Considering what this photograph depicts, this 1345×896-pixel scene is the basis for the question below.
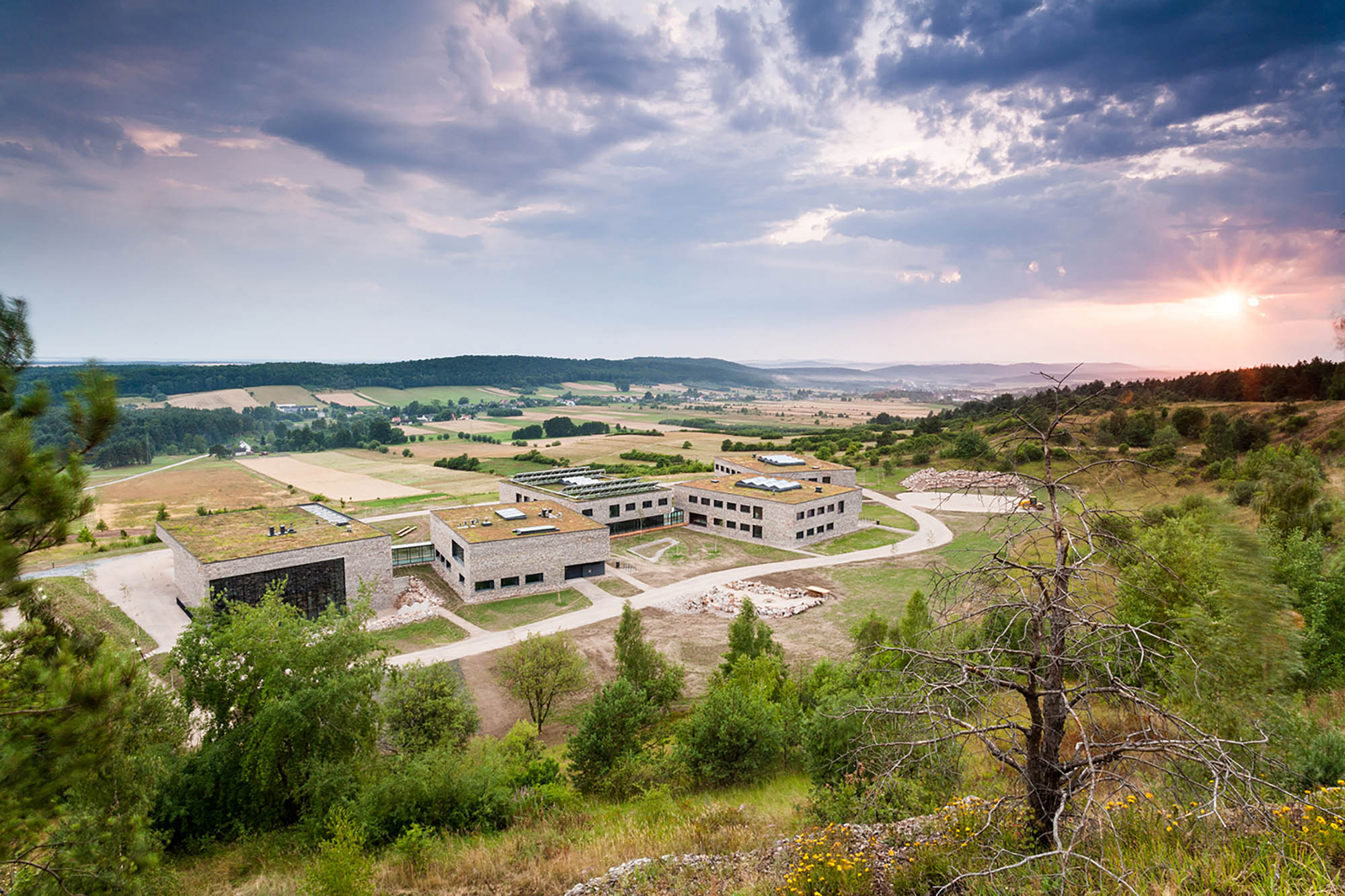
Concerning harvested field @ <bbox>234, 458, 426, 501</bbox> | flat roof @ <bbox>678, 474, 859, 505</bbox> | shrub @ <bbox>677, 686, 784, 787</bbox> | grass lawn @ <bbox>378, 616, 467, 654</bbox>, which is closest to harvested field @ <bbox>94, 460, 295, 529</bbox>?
harvested field @ <bbox>234, 458, 426, 501</bbox>

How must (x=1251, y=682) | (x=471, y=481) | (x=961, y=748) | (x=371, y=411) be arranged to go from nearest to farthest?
(x=961, y=748) < (x=1251, y=682) < (x=471, y=481) < (x=371, y=411)

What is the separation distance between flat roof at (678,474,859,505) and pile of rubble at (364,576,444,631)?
88.0 feet

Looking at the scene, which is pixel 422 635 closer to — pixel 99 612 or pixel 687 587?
pixel 687 587

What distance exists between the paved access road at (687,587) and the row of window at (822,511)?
4.75m

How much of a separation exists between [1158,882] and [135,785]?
59.1 feet

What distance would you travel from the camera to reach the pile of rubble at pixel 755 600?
Result: 3694 centimetres

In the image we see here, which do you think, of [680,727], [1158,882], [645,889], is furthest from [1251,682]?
[645,889]

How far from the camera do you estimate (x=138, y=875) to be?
379 inches

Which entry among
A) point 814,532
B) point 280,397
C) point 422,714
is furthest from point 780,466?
point 280,397

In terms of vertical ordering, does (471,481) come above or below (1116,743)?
below

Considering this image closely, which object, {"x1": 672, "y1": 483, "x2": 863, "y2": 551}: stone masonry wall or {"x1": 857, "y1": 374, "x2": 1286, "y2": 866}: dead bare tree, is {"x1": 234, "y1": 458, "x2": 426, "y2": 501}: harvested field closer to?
{"x1": 672, "y1": 483, "x2": 863, "y2": 551}: stone masonry wall

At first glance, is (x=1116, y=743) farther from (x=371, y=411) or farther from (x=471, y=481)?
(x=371, y=411)

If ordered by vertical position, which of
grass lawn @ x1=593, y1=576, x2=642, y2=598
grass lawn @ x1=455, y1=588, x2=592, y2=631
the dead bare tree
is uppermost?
the dead bare tree

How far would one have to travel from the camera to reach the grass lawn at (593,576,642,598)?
132ft
